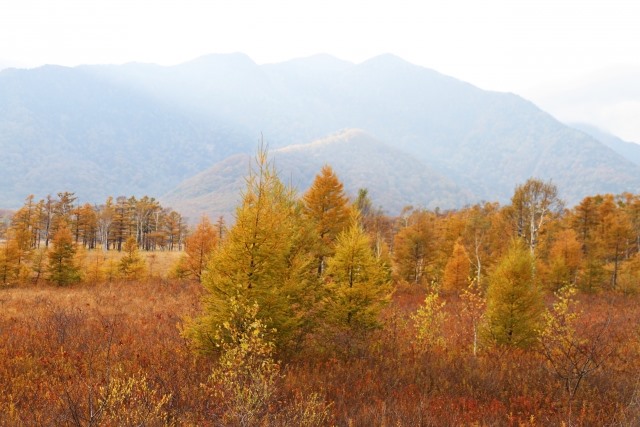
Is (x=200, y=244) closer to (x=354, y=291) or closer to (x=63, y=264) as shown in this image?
(x=63, y=264)

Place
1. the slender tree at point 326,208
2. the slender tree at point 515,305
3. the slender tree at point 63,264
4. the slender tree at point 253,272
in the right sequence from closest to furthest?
A: the slender tree at point 253,272
the slender tree at point 515,305
the slender tree at point 326,208
the slender tree at point 63,264

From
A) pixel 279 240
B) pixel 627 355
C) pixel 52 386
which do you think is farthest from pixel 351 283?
pixel 627 355

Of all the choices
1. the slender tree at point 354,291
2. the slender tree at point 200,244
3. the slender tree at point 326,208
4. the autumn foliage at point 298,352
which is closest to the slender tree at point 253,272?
the autumn foliage at point 298,352

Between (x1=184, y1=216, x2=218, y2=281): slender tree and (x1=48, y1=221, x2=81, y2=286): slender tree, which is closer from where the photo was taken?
(x1=48, y1=221, x2=81, y2=286): slender tree

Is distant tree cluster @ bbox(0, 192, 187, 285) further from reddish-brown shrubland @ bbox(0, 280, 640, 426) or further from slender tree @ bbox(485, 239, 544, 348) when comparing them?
slender tree @ bbox(485, 239, 544, 348)

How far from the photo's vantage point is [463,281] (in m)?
30.9

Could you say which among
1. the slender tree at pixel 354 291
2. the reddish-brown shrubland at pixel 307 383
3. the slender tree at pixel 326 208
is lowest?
the reddish-brown shrubland at pixel 307 383

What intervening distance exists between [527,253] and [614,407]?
6.61 metres

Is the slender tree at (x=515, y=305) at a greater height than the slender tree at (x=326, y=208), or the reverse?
the slender tree at (x=326, y=208)

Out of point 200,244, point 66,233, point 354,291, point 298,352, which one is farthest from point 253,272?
point 66,233

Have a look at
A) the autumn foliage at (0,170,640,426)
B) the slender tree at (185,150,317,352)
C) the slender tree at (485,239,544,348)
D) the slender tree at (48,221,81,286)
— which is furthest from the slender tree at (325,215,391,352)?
the slender tree at (48,221,81,286)

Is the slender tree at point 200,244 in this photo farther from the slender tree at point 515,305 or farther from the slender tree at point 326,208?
the slender tree at point 515,305

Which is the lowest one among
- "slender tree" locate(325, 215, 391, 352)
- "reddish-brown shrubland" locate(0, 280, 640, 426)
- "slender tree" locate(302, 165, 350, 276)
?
"reddish-brown shrubland" locate(0, 280, 640, 426)

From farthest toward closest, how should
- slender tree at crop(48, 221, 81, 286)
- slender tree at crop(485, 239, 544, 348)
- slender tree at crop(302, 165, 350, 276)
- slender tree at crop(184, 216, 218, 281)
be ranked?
slender tree at crop(184, 216, 218, 281), slender tree at crop(48, 221, 81, 286), slender tree at crop(302, 165, 350, 276), slender tree at crop(485, 239, 544, 348)
